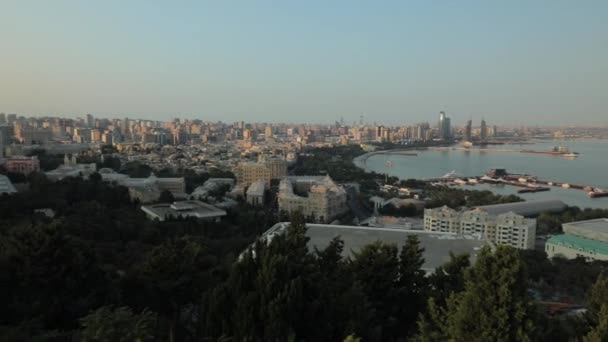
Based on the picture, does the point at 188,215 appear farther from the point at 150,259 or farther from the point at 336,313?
the point at 336,313

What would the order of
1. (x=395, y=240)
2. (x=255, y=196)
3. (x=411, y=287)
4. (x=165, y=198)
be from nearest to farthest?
(x=411, y=287) < (x=395, y=240) < (x=165, y=198) < (x=255, y=196)

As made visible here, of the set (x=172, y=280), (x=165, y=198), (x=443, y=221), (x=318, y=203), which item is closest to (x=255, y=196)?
(x=318, y=203)

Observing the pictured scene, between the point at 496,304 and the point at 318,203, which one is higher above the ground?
the point at 496,304

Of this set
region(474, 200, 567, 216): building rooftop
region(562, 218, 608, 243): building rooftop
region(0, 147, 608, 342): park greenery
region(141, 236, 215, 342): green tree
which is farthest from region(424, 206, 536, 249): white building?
region(141, 236, 215, 342): green tree

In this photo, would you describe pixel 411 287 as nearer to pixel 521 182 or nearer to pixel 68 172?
pixel 68 172

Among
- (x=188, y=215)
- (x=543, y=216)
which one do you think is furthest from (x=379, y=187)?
(x=188, y=215)

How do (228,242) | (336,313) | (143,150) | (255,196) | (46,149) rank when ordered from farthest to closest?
(143,150) → (46,149) → (255,196) → (228,242) → (336,313)
